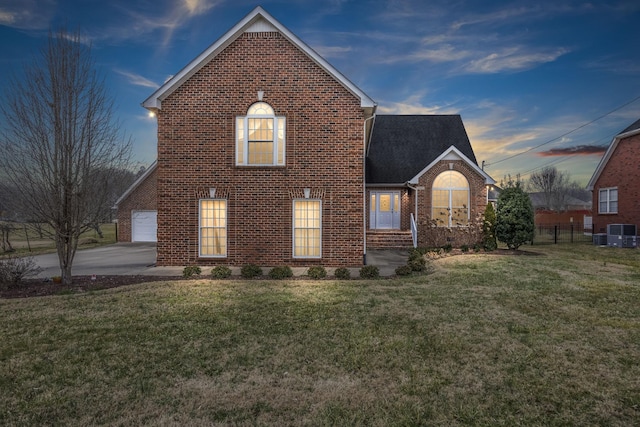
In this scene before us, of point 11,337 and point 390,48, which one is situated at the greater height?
point 390,48

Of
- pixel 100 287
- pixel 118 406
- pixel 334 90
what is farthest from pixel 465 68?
pixel 118 406

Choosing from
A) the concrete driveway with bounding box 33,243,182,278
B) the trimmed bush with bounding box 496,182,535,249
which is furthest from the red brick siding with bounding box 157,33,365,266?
the trimmed bush with bounding box 496,182,535,249

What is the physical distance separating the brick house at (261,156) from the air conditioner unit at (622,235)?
17.8 m

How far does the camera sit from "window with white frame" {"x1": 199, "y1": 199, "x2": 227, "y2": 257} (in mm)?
12602

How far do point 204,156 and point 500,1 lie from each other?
16.8m

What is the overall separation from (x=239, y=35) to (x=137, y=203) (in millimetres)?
16110

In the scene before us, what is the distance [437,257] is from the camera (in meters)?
14.6

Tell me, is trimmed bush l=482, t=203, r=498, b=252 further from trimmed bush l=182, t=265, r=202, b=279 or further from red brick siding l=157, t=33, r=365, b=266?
trimmed bush l=182, t=265, r=202, b=279

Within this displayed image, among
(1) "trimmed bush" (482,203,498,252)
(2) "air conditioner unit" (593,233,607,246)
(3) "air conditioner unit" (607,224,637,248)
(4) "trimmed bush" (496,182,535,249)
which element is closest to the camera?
(4) "trimmed bush" (496,182,535,249)

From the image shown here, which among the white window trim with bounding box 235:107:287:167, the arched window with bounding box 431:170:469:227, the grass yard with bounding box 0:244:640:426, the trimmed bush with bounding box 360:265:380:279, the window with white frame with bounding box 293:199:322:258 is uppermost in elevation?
the white window trim with bounding box 235:107:287:167

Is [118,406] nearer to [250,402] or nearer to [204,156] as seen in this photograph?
[250,402]

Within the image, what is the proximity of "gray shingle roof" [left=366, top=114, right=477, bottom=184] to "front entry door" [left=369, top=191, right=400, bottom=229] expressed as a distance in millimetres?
835

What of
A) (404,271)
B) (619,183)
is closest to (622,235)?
(619,183)

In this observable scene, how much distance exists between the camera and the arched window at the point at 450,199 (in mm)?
19000
